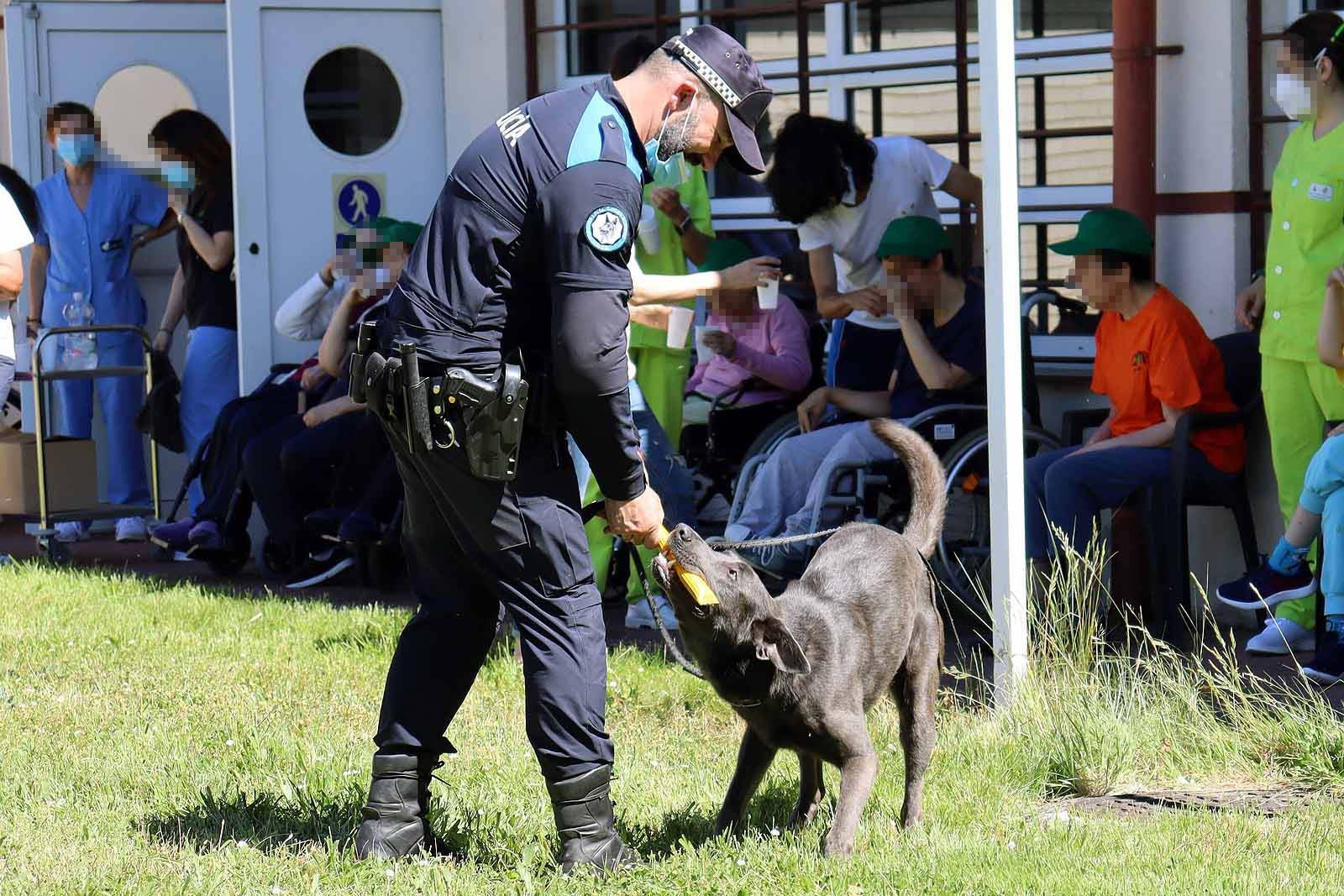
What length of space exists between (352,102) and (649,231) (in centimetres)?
271

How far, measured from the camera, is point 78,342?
9711 mm

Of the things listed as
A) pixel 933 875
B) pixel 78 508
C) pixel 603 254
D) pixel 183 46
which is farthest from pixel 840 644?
pixel 183 46

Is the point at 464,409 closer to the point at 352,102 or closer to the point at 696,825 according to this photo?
the point at 696,825

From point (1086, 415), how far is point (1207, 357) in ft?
2.31

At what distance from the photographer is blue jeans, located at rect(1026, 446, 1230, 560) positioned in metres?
6.12

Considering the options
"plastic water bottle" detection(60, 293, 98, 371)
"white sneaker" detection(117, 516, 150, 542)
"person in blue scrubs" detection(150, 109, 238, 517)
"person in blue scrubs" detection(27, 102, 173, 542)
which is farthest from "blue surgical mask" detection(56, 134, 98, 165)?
"white sneaker" detection(117, 516, 150, 542)

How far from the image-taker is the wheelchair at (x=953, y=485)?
645 centimetres

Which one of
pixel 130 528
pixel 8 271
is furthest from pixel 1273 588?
pixel 130 528

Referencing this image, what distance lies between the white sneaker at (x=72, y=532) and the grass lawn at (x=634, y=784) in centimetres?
377

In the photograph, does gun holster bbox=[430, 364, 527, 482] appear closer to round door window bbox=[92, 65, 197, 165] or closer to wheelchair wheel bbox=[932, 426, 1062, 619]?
wheelchair wheel bbox=[932, 426, 1062, 619]

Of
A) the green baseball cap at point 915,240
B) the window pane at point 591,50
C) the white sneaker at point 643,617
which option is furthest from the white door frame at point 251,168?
the green baseball cap at point 915,240

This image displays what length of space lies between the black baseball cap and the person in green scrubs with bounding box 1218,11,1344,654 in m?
2.84

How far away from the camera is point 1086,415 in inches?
270

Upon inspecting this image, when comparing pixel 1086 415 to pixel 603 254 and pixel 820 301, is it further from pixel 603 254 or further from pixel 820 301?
pixel 603 254
